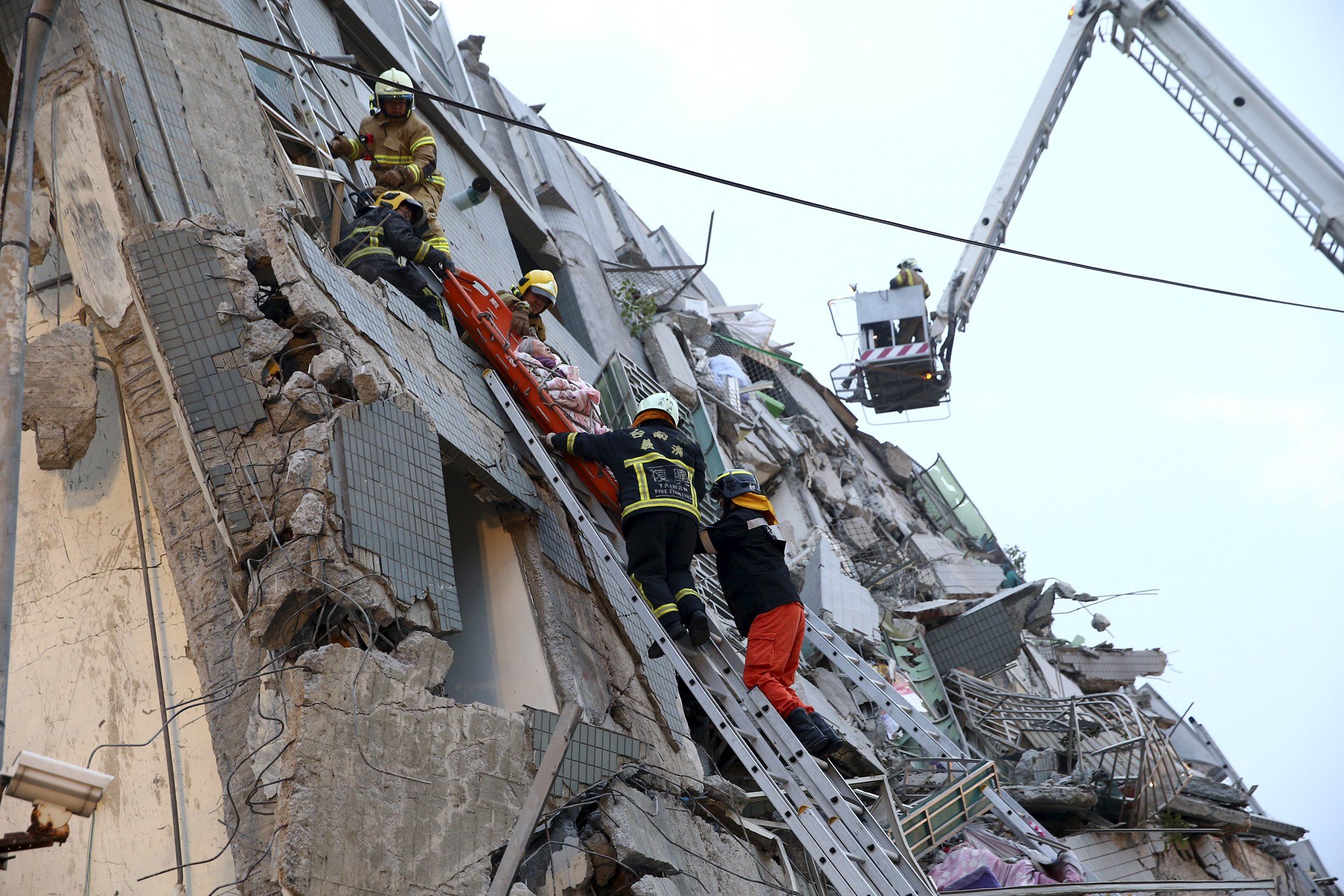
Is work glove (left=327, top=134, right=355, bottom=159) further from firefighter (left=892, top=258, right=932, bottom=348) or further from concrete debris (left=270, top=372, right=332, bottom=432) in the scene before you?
firefighter (left=892, top=258, right=932, bottom=348)

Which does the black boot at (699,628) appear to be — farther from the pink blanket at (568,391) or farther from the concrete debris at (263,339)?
the concrete debris at (263,339)

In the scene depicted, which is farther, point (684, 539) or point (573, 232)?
point (573, 232)

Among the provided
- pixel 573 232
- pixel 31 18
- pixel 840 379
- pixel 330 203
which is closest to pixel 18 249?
pixel 31 18

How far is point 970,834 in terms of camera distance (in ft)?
24.4

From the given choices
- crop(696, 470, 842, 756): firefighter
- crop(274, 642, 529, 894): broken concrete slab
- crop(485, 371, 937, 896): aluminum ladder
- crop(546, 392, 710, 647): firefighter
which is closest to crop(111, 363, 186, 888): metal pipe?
crop(274, 642, 529, 894): broken concrete slab

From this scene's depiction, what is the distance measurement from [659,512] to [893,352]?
14867 millimetres

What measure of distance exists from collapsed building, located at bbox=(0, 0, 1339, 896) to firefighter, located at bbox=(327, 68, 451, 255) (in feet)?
1.11

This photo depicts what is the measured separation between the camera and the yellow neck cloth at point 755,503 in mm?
6516

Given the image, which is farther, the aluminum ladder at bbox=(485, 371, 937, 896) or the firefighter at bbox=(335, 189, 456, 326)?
the firefighter at bbox=(335, 189, 456, 326)

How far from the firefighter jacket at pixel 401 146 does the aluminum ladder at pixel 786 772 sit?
3.12m

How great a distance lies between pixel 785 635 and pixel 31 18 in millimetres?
4224

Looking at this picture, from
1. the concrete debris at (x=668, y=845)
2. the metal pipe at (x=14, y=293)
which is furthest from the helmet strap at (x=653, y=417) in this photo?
the metal pipe at (x=14, y=293)

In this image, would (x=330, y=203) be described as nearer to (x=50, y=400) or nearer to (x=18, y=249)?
(x=50, y=400)

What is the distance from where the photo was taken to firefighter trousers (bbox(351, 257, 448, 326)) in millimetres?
6750
